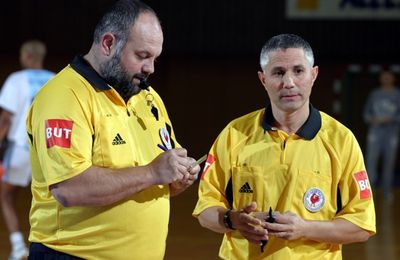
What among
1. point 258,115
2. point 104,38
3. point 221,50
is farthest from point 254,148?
point 221,50

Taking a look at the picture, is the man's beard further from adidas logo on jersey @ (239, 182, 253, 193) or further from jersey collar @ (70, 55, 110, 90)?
adidas logo on jersey @ (239, 182, 253, 193)

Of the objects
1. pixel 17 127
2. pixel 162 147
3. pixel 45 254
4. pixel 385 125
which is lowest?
pixel 385 125

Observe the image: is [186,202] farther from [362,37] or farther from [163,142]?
[163,142]

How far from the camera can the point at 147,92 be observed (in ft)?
11.9

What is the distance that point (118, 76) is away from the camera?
3.30 meters

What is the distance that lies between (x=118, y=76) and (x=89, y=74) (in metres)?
0.11

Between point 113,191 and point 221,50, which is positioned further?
point 221,50

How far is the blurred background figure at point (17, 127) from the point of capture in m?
7.39

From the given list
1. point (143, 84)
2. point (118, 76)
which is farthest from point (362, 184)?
point (118, 76)

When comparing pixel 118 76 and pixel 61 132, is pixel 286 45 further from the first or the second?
pixel 61 132

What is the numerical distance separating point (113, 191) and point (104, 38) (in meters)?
0.61

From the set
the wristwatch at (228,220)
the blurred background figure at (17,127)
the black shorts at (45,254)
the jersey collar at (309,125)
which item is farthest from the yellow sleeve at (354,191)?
the blurred background figure at (17,127)

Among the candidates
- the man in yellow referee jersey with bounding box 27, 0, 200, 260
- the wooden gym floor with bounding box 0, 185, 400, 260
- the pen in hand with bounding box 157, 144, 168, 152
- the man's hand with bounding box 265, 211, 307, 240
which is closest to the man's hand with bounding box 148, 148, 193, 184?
the man in yellow referee jersey with bounding box 27, 0, 200, 260

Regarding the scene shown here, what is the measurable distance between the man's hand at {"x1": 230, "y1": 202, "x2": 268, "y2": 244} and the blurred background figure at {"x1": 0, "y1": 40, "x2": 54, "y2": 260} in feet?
14.3
